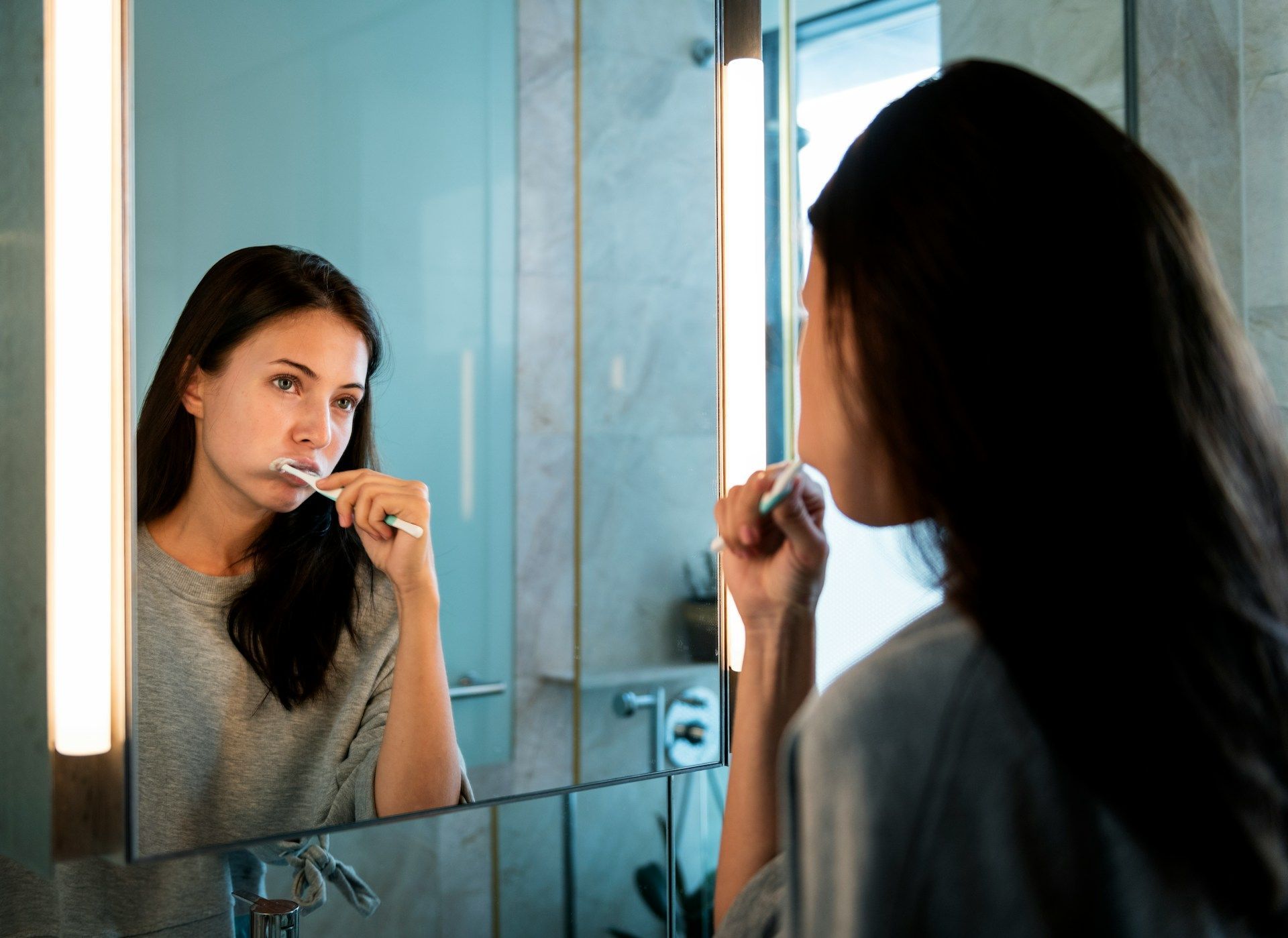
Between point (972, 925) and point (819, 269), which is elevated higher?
point (819, 269)

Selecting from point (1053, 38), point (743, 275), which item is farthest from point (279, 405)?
point (1053, 38)

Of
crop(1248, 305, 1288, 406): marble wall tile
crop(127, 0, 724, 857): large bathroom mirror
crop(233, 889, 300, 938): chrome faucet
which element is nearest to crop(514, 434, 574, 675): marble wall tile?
crop(127, 0, 724, 857): large bathroom mirror

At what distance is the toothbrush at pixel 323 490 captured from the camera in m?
0.65

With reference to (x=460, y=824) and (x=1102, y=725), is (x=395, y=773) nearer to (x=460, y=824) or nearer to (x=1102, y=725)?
(x=460, y=824)

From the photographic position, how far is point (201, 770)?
636 millimetres

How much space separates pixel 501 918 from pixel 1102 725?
0.60m

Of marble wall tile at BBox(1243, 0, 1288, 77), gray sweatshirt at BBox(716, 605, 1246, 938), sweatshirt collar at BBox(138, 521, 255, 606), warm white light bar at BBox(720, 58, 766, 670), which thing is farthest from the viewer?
marble wall tile at BBox(1243, 0, 1288, 77)

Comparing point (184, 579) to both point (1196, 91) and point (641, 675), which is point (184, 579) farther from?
point (1196, 91)

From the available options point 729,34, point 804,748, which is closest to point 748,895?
point 804,748

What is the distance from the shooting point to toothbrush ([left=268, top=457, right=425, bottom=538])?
0.65m

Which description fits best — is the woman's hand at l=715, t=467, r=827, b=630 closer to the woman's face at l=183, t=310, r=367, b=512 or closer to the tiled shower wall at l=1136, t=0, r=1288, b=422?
the woman's face at l=183, t=310, r=367, b=512

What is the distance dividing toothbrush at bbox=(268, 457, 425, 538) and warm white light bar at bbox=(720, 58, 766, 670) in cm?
30

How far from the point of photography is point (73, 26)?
581 mm

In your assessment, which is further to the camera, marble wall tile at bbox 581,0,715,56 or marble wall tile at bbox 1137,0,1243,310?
marble wall tile at bbox 1137,0,1243,310
